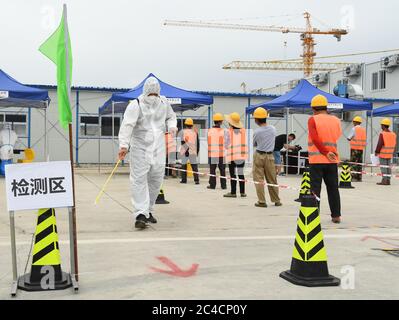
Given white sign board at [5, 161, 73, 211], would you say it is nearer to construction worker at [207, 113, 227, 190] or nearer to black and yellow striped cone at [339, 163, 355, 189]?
construction worker at [207, 113, 227, 190]

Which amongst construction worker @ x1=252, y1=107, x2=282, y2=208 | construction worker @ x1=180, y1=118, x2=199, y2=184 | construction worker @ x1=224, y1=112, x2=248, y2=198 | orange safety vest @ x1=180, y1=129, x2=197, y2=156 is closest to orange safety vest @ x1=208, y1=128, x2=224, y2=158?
construction worker @ x1=224, y1=112, x2=248, y2=198

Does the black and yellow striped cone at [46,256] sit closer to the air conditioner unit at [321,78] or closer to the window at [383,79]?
the window at [383,79]

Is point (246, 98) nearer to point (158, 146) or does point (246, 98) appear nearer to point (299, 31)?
point (158, 146)

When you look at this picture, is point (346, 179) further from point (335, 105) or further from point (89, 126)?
point (89, 126)

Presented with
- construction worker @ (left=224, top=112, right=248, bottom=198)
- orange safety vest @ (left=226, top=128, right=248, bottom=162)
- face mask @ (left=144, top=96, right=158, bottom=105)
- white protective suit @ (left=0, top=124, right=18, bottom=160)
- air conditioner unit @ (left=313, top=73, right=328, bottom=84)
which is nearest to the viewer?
face mask @ (left=144, top=96, right=158, bottom=105)

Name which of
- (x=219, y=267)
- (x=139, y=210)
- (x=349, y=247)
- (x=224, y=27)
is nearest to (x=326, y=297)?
(x=219, y=267)

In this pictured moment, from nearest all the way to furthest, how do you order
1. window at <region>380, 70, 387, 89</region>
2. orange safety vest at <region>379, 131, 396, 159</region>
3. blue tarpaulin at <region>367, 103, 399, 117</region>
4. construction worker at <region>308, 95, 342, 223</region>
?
construction worker at <region>308, 95, 342, 223</region> < orange safety vest at <region>379, 131, 396, 159</region> < blue tarpaulin at <region>367, 103, 399, 117</region> < window at <region>380, 70, 387, 89</region>

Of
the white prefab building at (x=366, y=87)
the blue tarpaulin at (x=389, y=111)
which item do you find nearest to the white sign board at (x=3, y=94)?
the blue tarpaulin at (x=389, y=111)

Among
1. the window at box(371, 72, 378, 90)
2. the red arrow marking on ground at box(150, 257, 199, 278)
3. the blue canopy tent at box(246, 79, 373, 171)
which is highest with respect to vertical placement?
the window at box(371, 72, 378, 90)

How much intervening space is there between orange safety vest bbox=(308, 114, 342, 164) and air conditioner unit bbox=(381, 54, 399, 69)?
89.2 ft

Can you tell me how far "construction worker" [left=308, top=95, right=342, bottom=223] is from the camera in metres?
7.70

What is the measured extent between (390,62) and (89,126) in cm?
1988

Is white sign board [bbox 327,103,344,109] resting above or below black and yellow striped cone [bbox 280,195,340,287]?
above

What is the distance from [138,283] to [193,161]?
10811 mm
